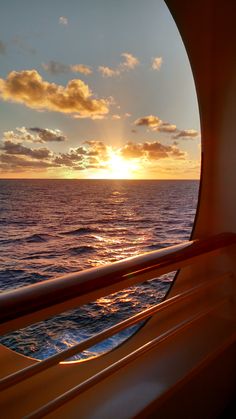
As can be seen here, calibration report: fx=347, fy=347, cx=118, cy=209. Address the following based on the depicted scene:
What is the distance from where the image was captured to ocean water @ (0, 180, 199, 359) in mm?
18438

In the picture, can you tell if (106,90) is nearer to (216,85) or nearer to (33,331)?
(33,331)

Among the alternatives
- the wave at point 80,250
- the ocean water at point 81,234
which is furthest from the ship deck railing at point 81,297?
the wave at point 80,250

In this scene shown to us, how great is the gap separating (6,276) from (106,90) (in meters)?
16.3

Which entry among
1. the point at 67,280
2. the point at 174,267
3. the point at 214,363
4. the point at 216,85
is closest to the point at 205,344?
the point at 214,363

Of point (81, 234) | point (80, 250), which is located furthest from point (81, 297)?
point (81, 234)

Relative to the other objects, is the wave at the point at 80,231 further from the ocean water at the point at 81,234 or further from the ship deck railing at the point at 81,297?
the ship deck railing at the point at 81,297

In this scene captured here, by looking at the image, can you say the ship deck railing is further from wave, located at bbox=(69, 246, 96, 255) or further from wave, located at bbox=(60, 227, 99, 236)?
wave, located at bbox=(60, 227, 99, 236)

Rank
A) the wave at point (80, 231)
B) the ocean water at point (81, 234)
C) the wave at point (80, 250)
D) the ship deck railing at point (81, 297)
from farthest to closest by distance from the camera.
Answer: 1. the wave at point (80, 231)
2. the wave at point (80, 250)
3. the ocean water at point (81, 234)
4. the ship deck railing at point (81, 297)

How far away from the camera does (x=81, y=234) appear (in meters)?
28.3

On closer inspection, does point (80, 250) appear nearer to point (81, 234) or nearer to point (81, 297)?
point (81, 234)

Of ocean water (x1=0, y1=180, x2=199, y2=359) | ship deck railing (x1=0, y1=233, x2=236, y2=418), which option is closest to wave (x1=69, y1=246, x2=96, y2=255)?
ocean water (x1=0, y1=180, x2=199, y2=359)

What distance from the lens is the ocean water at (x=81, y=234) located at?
1844cm

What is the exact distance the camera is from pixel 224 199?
4.06 ft

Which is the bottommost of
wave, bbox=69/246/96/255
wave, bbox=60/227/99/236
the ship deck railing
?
wave, bbox=69/246/96/255
